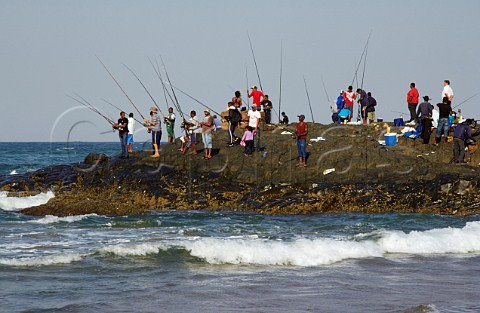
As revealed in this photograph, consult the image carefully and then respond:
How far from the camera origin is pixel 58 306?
1031cm

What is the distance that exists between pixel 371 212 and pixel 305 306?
1210 centimetres

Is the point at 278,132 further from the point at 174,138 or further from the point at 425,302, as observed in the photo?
the point at 425,302

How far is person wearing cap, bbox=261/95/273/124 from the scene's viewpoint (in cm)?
2963

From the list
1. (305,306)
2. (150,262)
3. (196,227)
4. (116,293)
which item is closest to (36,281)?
(116,293)

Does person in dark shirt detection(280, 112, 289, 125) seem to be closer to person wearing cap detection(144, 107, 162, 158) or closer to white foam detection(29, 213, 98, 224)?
person wearing cap detection(144, 107, 162, 158)

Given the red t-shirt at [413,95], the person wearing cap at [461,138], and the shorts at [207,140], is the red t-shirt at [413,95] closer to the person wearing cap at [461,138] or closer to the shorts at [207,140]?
the person wearing cap at [461,138]

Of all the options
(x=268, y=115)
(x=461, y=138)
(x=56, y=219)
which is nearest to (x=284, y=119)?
(x=268, y=115)

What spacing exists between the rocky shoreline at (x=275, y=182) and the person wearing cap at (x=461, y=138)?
2.40 feet

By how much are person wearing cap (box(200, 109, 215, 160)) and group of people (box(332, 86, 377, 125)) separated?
718 centimetres

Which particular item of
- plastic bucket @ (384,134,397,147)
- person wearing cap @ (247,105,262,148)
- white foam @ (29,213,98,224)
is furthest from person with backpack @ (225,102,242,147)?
white foam @ (29,213,98,224)

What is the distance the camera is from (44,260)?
45.5 feet

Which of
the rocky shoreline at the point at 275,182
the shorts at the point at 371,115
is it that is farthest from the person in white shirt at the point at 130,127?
the shorts at the point at 371,115

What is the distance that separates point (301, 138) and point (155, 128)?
5.07 metres

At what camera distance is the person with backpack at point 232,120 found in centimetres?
2614
